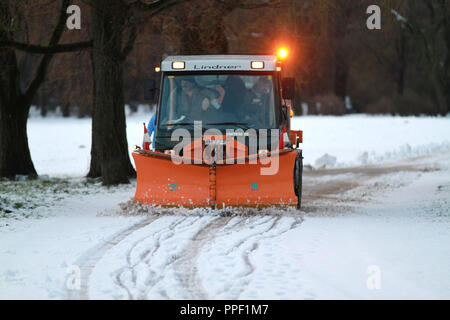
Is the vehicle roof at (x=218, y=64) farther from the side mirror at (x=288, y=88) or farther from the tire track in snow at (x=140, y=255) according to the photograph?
the tire track in snow at (x=140, y=255)

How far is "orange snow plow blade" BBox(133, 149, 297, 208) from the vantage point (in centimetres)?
1045

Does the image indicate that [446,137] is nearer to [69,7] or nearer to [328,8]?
[328,8]

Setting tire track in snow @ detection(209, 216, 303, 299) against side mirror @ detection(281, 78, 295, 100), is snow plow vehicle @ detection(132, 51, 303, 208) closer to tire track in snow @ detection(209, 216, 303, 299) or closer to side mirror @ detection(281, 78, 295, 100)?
side mirror @ detection(281, 78, 295, 100)

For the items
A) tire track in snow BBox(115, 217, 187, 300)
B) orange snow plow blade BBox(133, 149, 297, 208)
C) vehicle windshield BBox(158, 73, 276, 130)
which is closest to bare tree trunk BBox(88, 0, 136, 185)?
vehicle windshield BBox(158, 73, 276, 130)

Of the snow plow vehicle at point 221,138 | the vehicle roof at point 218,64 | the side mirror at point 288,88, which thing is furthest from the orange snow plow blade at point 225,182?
the vehicle roof at point 218,64

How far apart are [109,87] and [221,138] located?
5.02m

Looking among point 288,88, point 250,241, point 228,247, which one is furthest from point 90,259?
point 288,88

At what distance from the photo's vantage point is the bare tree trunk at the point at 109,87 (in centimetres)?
1422

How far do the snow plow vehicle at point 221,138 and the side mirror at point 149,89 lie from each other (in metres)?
0.04

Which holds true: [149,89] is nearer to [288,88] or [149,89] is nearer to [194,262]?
[288,88]

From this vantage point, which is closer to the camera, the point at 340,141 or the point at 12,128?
the point at 12,128

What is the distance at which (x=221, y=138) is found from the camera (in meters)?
11.0

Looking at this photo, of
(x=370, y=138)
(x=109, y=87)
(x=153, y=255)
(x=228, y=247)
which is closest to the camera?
(x=153, y=255)

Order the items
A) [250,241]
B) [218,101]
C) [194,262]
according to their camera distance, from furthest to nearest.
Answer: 1. [218,101]
2. [250,241]
3. [194,262]
